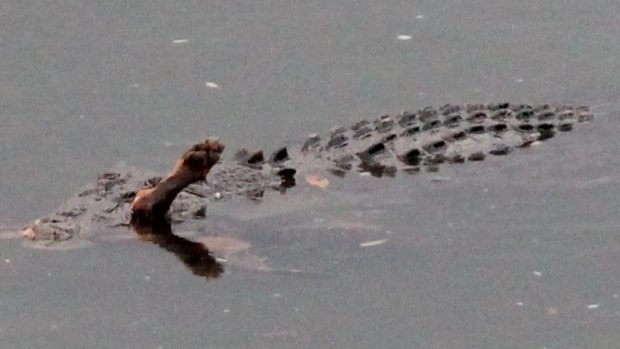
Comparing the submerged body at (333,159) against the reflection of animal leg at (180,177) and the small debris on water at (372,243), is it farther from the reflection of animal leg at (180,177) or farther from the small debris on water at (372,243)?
the small debris on water at (372,243)

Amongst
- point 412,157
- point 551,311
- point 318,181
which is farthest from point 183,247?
point 551,311

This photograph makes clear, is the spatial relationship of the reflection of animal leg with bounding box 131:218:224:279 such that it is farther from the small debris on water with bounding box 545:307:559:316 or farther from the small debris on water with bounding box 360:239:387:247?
the small debris on water with bounding box 545:307:559:316

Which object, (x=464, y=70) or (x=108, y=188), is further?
(x=464, y=70)

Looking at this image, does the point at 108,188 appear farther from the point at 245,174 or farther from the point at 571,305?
the point at 571,305

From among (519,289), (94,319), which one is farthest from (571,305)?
(94,319)

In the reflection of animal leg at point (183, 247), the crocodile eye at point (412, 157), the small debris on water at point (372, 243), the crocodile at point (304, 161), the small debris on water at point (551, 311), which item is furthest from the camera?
the crocodile eye at point (412, 157)

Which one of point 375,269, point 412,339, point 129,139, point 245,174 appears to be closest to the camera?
point 412,339

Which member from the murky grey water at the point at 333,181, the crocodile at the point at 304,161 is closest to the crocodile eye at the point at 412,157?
the crocodile at the point at 304,161
